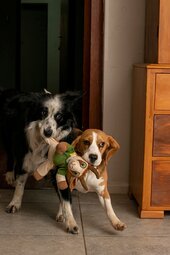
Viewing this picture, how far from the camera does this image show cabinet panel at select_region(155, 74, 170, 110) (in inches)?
82.9

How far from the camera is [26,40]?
23.6 ft

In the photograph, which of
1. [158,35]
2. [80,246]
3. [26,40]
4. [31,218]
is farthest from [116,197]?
[26,40]

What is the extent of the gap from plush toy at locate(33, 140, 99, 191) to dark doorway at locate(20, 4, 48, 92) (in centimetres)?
513

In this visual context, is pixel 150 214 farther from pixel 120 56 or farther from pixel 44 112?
pixel 120 56

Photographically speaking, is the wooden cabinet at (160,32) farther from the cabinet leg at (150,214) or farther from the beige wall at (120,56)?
the cabinet leg at (150,214)

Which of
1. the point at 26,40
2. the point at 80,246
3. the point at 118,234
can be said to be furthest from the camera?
the point at 26,40

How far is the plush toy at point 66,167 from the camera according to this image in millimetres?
1930

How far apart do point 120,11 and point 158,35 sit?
1.26ft

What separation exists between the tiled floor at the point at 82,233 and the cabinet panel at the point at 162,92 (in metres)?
0.53

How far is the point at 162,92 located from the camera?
212 centimetres

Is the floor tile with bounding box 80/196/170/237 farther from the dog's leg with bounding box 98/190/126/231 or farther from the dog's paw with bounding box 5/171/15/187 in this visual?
the dog's paw with bounding box 5/171/15/187

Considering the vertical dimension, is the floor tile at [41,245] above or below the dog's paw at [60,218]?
below

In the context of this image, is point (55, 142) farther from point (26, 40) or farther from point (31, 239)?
point (26, 40)

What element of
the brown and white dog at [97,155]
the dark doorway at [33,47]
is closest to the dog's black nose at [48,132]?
the brown and white dog at [97,155]
